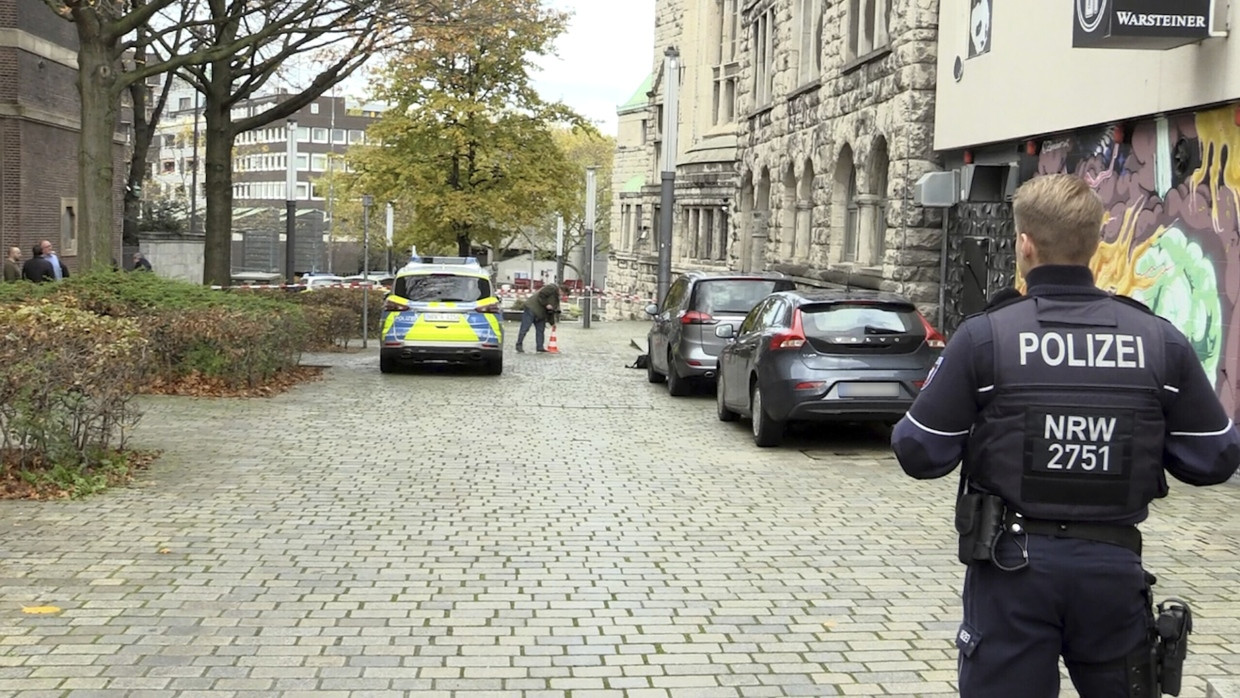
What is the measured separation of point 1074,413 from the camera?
333cm

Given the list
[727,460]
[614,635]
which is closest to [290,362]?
[727,460]

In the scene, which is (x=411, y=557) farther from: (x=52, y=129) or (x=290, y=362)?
(x=52, y=129)

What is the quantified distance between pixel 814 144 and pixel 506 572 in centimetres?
1877

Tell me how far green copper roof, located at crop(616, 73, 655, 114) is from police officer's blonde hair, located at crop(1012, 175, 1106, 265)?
5304 centimetres

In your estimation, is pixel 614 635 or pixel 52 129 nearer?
pixel 614 635

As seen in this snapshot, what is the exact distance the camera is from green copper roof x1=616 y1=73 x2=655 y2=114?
187 feet

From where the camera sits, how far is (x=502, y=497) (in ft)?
31.2

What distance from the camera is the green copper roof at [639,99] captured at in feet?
187

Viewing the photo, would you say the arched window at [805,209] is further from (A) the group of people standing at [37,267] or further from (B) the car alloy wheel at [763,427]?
(B) the car alloy wheel at [763,427]

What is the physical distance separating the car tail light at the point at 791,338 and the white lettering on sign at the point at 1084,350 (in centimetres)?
859

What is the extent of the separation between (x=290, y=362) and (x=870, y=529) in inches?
420

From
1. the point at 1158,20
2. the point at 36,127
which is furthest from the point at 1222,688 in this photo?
the point at 36,127

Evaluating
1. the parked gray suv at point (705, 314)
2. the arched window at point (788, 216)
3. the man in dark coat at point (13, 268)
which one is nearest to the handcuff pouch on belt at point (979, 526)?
the parked gray suv at point (705, 314)

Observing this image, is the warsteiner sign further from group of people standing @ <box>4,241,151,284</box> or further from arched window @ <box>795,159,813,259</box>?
group of people standing @ <box>4,241,151,284</box>
